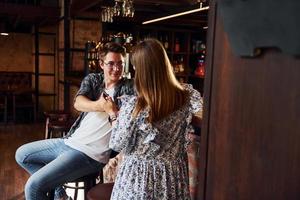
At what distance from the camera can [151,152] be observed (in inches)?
63.1

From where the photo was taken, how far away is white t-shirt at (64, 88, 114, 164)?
6.50 feet

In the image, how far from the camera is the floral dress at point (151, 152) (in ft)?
5.11

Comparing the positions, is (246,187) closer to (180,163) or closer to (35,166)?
(180,163)

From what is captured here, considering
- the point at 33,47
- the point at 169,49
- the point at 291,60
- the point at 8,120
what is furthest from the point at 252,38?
the point at 33,47

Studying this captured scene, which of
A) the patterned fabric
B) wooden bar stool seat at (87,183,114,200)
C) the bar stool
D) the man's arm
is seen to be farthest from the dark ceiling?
wooden bar stool seat at (87,183,114,200)

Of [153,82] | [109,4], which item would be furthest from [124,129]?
[109,4]

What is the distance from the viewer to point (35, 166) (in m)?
2.20

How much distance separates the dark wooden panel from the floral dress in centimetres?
54

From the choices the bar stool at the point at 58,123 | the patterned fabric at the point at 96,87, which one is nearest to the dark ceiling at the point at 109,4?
the bar stool at the point at 58,123

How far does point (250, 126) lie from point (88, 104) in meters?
1.26

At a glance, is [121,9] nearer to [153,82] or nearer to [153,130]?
[153,82]

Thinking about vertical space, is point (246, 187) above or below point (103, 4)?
below

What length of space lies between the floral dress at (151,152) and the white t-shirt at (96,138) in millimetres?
353

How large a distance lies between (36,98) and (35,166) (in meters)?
6.23
